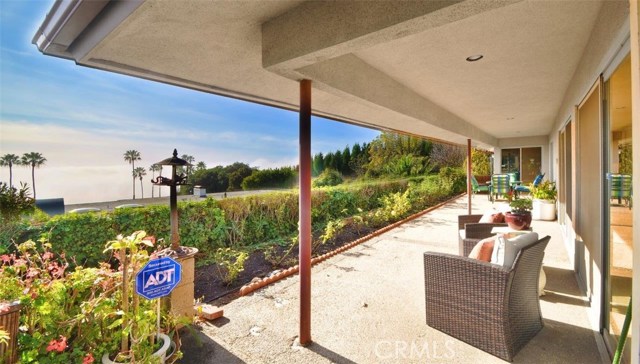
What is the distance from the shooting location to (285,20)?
2.23m

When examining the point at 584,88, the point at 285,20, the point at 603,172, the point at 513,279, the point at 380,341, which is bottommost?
the point at 380,341

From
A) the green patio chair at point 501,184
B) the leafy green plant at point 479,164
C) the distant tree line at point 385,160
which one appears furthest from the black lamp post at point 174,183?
the leafy green plant at point 479,164

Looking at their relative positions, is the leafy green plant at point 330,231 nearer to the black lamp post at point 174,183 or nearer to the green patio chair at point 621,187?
the black lamp post at point 174,183

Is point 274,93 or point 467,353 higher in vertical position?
point 274,93

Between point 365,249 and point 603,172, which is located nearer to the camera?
point 603,172

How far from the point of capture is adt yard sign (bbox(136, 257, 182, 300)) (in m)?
2.04

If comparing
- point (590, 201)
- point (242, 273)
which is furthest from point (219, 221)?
point (590, 201)

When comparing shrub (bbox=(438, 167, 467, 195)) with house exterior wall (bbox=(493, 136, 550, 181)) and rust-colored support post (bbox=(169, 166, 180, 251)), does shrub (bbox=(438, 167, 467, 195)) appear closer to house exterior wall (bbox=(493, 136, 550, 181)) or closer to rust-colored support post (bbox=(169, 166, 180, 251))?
house exterior wall (bbox=(493, 136, 550, 181))

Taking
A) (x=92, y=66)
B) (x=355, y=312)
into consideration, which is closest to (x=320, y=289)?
(x=355, y=312)

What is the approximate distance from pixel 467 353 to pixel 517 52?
2.96 meters

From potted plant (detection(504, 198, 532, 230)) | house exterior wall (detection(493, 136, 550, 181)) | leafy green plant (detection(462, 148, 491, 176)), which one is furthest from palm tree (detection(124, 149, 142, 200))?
leafy green plant (detection(462, 148, 491, 176))

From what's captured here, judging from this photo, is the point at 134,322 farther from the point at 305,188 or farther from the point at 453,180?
the point at 453,180

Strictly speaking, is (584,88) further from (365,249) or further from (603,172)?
(365,249)

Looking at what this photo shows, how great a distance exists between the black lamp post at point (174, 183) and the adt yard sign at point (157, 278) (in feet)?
2.29
